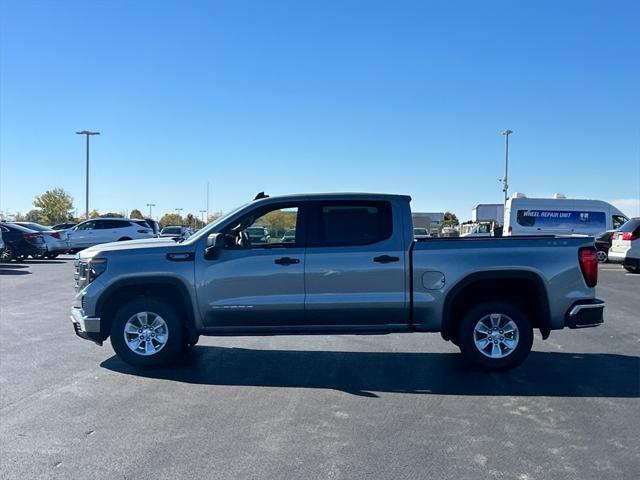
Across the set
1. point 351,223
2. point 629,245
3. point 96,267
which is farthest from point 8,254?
point 629,245

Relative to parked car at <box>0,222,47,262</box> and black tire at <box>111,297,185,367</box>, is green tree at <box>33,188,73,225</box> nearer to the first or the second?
parked car at <box>0,222,47,262</box>

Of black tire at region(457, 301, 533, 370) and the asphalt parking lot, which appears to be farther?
black tire at region(457, 301, 533, 370)

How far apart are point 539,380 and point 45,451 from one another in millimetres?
4777

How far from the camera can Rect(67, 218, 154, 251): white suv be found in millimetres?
→ 28797

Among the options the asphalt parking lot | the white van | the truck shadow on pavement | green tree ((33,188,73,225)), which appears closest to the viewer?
the asphalt parking lot

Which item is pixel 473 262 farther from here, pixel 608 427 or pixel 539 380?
pixel 608 427

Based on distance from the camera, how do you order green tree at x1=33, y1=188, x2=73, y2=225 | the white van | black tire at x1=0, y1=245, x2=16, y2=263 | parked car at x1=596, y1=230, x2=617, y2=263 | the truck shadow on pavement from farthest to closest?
green tree at x1=33, y1=188, x2=73, y2=225 < the white van < parked car at x1=596, y1=230, x2=617, y2=263 < black tire at x1=0, y1=245, x2=16, y2=263 < the truck shadow on pavement

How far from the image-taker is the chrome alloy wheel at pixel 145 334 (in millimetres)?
6953

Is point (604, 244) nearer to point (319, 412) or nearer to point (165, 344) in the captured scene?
point (165, 344)

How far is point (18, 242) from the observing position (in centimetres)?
2295

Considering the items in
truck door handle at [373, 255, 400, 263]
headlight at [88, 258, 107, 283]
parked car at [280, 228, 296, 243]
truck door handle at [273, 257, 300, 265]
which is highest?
parked car at [280, 228, 296, 243]

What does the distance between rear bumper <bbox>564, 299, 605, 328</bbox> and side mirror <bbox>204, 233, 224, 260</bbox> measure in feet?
12.9

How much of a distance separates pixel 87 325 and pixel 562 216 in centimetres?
2344

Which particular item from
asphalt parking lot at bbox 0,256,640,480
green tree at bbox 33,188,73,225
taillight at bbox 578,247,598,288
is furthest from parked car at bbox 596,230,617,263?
green tree at bbox 33,188,73,225
